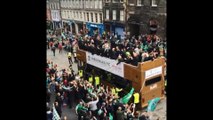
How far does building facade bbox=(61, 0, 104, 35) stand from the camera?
4.96 meters

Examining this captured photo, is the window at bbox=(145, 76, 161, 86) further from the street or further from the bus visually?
the street

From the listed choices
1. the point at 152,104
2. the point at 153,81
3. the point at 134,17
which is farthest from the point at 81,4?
the point at 152,104

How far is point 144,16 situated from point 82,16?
43.4 inches

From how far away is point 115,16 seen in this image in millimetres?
4863

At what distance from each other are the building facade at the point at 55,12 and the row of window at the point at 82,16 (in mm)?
131

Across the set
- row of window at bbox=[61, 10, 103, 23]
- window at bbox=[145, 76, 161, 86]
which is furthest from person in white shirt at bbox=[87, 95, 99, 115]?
row of window at bbox=[61, 10, 103, 23]

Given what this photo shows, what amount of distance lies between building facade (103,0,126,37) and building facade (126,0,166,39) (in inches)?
4.7


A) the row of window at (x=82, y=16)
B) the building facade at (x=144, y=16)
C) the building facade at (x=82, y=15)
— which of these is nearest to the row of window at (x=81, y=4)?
the building facade at (x=82, y=15)

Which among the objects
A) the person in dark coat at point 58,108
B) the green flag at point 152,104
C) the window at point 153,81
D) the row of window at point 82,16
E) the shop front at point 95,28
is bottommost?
the person in dark coat at point 58,108

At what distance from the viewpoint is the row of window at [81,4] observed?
4893 mm

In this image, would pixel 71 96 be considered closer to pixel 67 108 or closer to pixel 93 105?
pixel 67 108

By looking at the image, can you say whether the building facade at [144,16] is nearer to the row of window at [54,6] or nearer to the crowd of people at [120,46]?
the crowd of people at [120,46]
